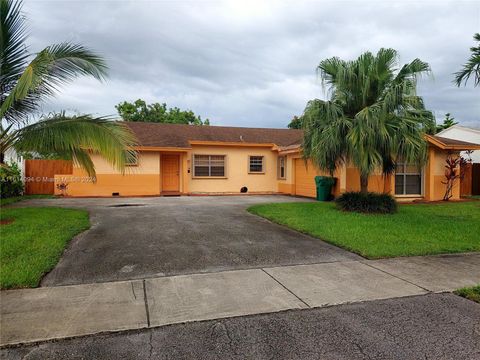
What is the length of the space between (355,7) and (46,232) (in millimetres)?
10806

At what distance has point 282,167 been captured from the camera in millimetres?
20438

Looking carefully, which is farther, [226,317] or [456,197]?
[456,197]

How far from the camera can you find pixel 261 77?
69.2 ft

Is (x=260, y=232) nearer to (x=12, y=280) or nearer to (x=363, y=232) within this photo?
(x=363, y=232)

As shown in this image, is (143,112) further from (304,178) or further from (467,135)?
(467,135)

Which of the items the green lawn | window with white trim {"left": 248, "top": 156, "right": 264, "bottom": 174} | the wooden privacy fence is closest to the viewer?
the green lawn

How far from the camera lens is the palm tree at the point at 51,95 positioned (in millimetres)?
7672

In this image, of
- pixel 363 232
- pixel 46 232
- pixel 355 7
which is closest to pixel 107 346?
pixel 46 232

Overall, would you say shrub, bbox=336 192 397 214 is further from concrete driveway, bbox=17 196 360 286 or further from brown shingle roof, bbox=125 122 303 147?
brown shingle roof, bbox=125 122 303 147

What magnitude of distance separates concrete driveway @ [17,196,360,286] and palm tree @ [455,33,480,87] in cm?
818

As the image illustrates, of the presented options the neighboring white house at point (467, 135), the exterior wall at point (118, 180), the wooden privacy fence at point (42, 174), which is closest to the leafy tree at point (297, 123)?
the exterior wall at point (118, 180)

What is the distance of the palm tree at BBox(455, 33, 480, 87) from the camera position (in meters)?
→ 10.9

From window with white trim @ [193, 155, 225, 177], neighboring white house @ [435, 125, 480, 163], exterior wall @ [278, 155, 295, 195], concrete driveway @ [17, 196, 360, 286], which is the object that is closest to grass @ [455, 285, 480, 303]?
concrete driveway @ [17, 196, 360, 286]

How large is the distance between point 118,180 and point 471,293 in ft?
53.6
